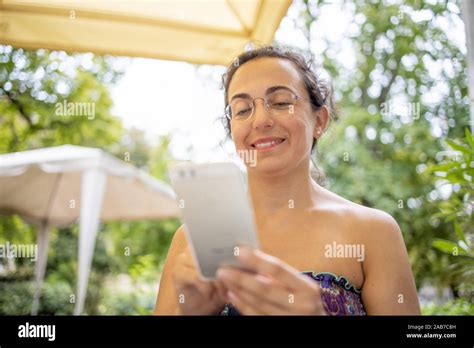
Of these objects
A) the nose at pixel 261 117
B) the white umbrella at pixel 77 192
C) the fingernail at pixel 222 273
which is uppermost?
the white umbrella at pixel 77 192

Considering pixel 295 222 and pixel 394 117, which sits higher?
pixel 394 117

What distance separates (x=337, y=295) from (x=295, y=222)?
0.22 metres

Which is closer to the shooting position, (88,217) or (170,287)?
(170,287)

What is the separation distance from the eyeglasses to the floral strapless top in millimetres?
442

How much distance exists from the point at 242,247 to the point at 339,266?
337 millimetres

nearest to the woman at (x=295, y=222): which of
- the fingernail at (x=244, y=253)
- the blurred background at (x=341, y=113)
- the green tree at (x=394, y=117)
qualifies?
the fingernail at (x=244, y=253)

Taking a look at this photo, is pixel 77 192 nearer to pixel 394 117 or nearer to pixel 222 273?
pixel 394 117

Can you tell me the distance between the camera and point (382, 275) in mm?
1307

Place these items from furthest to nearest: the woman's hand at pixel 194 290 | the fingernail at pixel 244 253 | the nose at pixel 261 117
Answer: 1. the nose at pixel 261 117
2. the woman's hand at pixel 194 290
3. the fingernail at pixel 244 253

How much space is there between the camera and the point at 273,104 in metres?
1.44

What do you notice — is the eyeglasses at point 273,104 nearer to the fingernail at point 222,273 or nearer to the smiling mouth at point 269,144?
the smiling mouth at point 269,144

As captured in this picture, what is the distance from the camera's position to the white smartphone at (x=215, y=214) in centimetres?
112

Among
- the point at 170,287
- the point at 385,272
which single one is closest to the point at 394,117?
the point at 385,272

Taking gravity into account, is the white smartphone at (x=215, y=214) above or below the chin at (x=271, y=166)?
below
